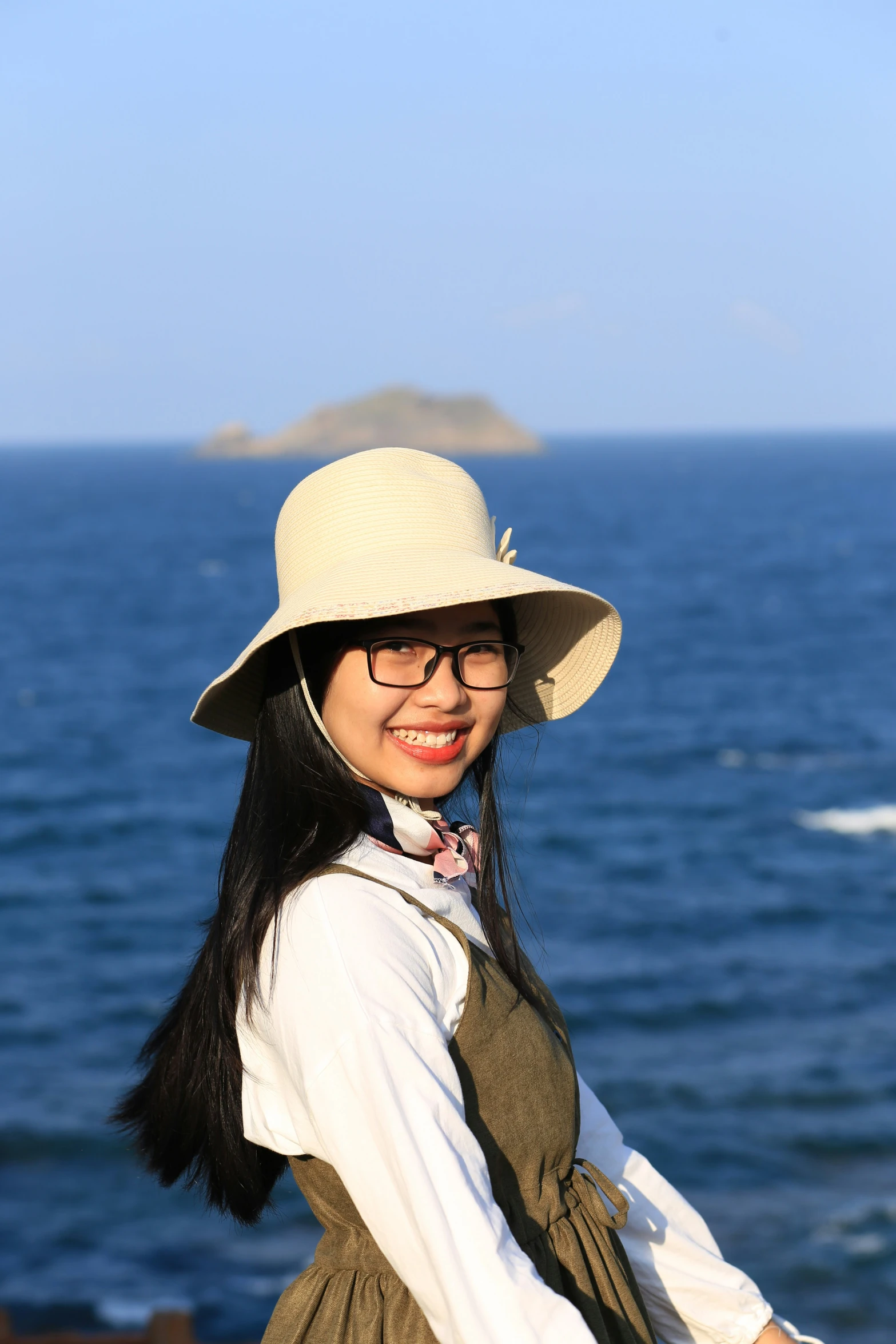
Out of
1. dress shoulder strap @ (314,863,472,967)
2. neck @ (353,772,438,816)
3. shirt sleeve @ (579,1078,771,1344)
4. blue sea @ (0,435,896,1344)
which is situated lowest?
blue sea @ (0,435,896,1344)

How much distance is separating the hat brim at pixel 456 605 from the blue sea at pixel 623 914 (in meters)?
0.27

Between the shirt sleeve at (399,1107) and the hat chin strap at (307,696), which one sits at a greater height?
the hat chin strap at (307,696)

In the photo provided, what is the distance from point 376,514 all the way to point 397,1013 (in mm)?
749

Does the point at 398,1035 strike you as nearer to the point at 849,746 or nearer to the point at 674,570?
the point at 849,746

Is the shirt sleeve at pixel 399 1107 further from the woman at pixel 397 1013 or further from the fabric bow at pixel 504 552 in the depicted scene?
the fabric bow at pixel 504 552

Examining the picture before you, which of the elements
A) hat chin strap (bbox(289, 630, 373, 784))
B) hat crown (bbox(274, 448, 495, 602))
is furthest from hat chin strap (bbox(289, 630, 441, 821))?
hat crown (bbox(274, 448, 495, 602))

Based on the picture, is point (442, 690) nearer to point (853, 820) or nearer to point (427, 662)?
point (427, 662)

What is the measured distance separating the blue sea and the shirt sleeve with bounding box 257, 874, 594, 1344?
809 millimetres

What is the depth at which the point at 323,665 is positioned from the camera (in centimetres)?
211

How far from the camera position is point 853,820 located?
1176 inches

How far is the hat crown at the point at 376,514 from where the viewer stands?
209 centimetres

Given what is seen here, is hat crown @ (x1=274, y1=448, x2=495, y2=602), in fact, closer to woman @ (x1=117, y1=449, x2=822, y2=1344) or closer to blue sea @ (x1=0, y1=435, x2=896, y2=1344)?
woman @ (x1=117, y1=449, x2=822, y2=1344)

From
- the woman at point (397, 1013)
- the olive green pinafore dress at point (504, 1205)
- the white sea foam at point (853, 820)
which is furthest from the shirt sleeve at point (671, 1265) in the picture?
the white sea foam at point (853, 820)

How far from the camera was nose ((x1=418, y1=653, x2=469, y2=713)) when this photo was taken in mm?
2080
